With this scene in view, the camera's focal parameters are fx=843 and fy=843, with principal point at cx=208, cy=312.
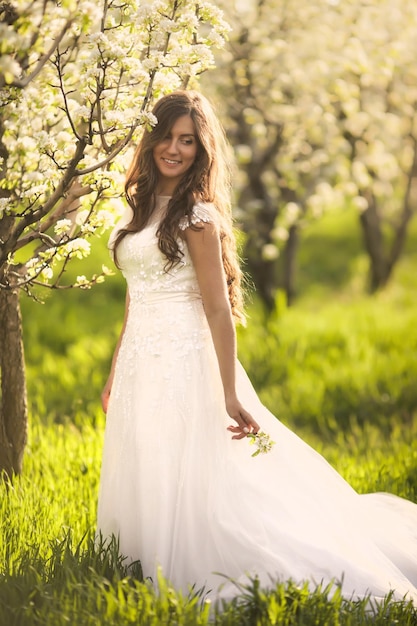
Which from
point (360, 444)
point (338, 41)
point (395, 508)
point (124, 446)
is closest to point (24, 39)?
point (124, 446)

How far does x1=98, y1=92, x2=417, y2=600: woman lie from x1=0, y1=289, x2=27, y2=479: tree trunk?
73cm

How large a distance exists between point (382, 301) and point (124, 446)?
872 centimetres

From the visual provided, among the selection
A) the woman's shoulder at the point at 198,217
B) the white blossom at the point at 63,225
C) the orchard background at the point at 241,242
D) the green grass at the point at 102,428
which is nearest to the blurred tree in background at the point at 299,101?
the orchard background at the point at 241,242

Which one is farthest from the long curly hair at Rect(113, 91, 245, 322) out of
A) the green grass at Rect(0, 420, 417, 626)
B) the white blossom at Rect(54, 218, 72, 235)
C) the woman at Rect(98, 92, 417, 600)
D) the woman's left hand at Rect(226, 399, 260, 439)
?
the green grass at Rect(0, 420, 417, 626)

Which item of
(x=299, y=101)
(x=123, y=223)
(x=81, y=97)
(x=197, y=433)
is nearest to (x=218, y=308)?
(x=197, y=433)

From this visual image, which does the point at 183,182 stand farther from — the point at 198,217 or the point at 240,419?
the point at 240,419

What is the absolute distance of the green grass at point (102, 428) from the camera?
309cm

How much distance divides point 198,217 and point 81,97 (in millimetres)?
664

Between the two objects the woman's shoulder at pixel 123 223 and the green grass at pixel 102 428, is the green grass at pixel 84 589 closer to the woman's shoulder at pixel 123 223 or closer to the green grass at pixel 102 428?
the green grass at pixel 102 428

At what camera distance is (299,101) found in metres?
8.73

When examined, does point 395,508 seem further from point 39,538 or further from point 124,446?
point 39,538

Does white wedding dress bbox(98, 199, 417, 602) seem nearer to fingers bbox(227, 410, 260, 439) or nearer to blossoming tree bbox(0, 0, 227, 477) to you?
fingers bbox(227, 410, 260, 439)

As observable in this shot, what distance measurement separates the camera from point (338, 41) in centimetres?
831

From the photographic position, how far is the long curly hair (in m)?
3.50
